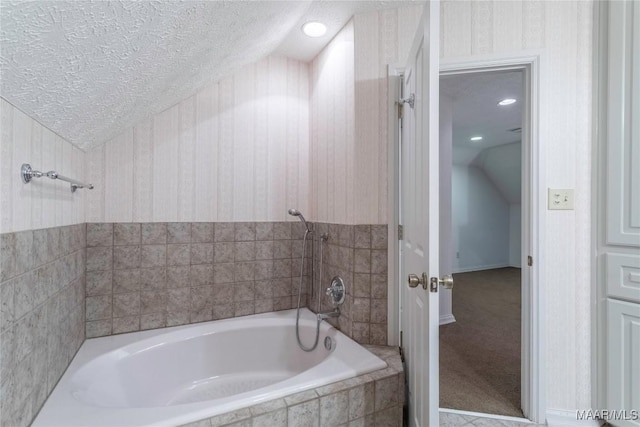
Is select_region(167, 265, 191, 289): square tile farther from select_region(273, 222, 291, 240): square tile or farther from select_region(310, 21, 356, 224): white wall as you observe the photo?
select_region(310, 21, 356, 224): white wall

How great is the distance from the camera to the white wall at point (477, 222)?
18.4 feet

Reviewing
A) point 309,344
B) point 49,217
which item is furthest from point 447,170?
point 49,217

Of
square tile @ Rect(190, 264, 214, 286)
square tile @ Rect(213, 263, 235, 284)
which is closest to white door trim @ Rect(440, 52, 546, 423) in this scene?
square tile @ Rect(213, 263, 235, 284)

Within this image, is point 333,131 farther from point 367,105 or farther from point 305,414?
point 305,414

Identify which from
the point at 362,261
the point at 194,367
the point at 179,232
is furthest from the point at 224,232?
the point at 362,261

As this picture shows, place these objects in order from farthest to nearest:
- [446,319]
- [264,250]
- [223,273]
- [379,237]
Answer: [446,319]
[264,250]
[223,273]
[379,237]

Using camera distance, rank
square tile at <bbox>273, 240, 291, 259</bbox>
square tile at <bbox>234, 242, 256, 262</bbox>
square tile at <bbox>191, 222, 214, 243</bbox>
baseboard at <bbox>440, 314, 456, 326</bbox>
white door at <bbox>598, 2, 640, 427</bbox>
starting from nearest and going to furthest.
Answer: white door at <bbox>598, 2, 640, 427</bbox>
square tile at <bbox>191, 222, 214, 243</bbox>
square tile at <bbox>234, 242, 256, 262</bbox>
square tile at <bbox>273, 240, 291, 259</bbox>
baseboard at <bbox>440, 314, 456, 326</bbox>

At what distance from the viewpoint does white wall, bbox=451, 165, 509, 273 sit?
5594mm

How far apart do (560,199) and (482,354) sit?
144cm

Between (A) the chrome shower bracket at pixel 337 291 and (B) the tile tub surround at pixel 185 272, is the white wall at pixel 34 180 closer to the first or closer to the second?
(B) the tile tub surround at pixel 185 272

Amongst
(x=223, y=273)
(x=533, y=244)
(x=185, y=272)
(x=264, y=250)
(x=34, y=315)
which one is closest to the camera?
(x=34, y=315)

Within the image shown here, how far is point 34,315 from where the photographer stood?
3.46 ft

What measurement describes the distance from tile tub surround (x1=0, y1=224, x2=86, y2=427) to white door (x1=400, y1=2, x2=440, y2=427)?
1.34m

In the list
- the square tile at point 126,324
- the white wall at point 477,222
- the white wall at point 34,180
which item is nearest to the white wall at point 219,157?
the white wall at point 34,180
